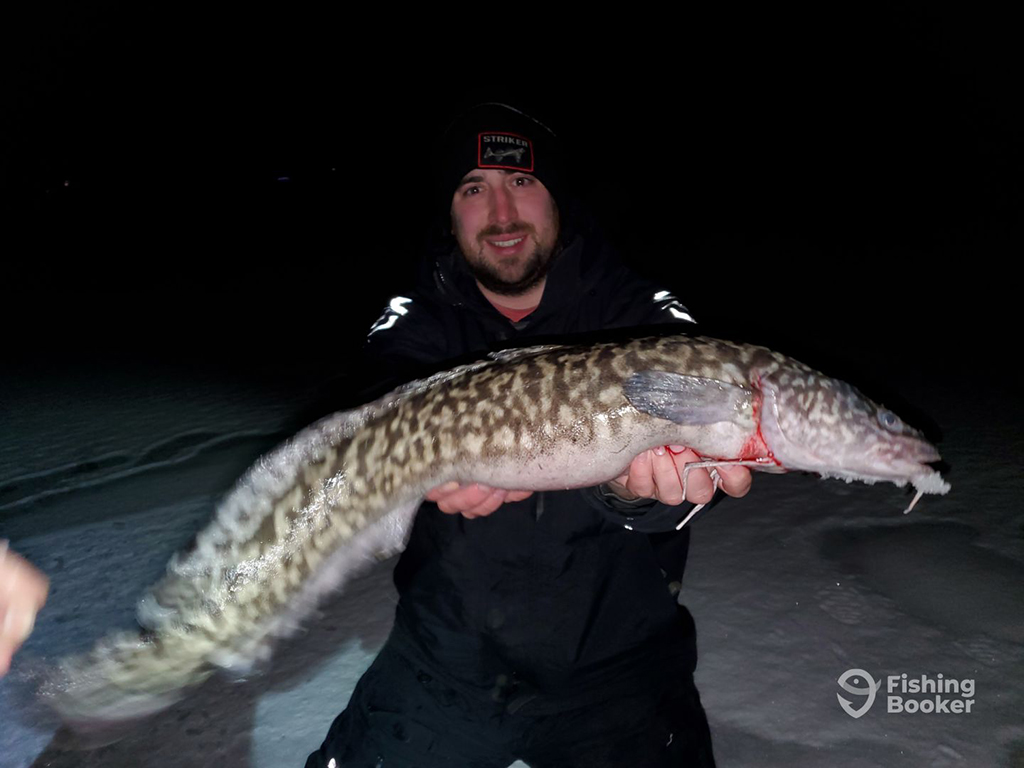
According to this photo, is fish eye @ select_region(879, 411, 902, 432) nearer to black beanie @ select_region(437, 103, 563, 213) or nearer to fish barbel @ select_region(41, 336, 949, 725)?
fish barbel @ select_region(41, 336, 949, 725)

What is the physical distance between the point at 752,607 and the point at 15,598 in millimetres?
3217

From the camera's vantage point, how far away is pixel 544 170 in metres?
3.45

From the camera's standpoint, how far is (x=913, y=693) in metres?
2.77

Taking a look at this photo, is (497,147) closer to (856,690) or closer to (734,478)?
(734,478)

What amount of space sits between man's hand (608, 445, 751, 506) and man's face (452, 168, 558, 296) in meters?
1.41

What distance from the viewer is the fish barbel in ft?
6.86

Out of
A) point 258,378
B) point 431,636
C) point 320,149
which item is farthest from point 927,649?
point 320,149

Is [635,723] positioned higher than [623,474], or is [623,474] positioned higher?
[623,474]

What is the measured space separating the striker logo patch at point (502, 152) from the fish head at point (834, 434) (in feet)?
6.12

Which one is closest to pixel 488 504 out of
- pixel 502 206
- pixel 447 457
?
pixel 447 457

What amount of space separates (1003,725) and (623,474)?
1.89 m

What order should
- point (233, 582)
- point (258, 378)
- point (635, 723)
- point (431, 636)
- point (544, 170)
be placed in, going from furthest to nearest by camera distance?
1. point (258, 378)
2. point (544, 170)
3. point (431, 636)
4. point (635, 723)
5. point (233, 582)

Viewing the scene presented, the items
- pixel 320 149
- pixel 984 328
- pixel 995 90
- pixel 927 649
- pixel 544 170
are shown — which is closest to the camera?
pixel 927 649

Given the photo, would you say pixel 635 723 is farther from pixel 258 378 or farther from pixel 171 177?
pixel 171 177
